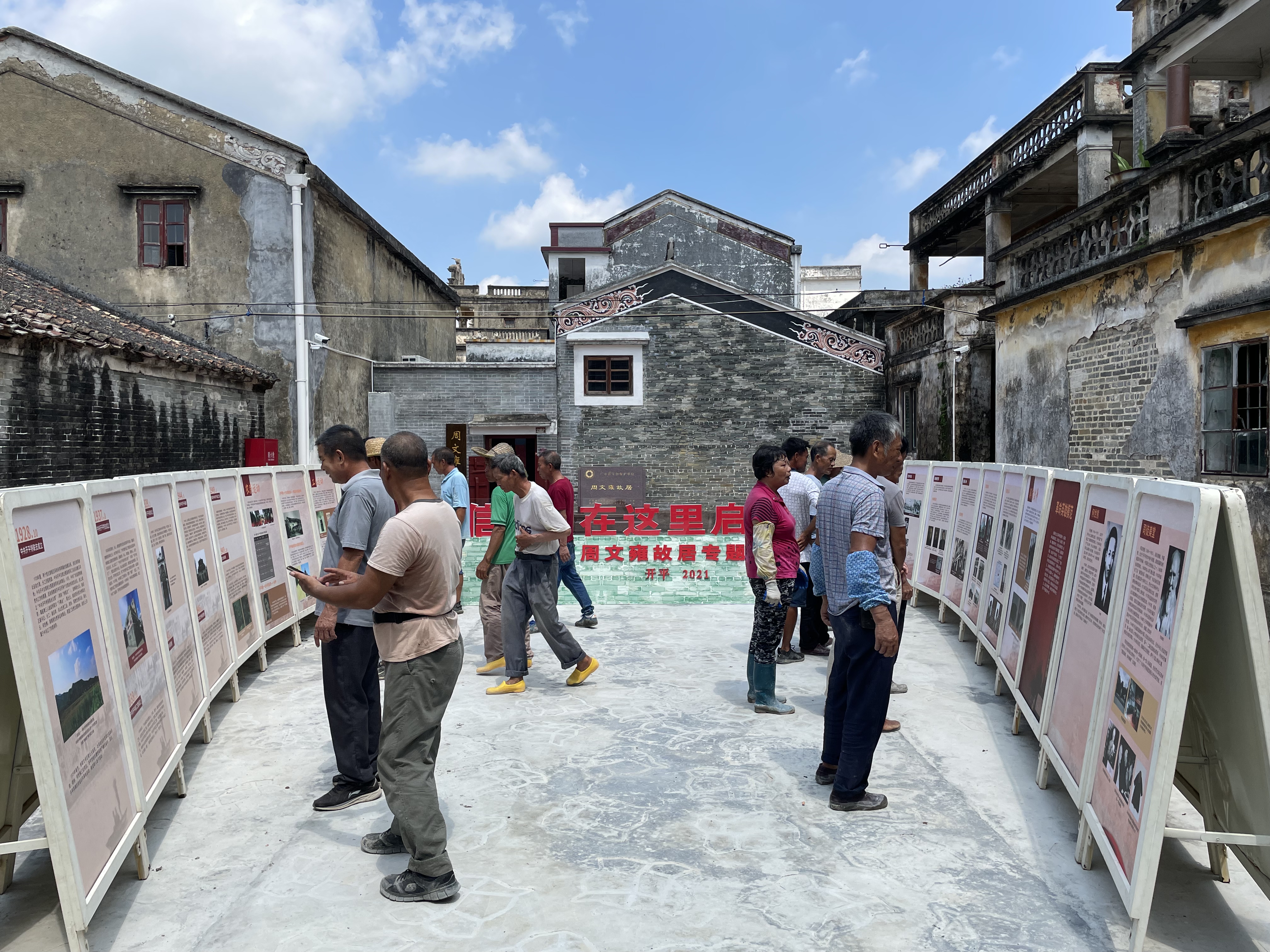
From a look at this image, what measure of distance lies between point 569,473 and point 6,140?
12.2 meters

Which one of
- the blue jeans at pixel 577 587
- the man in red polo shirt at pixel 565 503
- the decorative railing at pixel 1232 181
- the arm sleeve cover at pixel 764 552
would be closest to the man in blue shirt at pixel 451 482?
the man in red polo shirt at pixel 565 503

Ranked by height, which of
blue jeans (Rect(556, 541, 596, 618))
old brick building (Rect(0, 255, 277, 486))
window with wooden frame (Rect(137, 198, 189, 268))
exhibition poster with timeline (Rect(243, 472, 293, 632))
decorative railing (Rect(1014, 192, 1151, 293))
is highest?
window with wooden frame (Rect(137, 198, 189, 268))

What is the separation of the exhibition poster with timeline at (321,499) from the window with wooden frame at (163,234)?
9128 millimetres

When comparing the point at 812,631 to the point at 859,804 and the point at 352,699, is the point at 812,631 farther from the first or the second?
the point at 352,699

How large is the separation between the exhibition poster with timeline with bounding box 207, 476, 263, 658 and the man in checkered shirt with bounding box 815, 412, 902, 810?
14.5 ft

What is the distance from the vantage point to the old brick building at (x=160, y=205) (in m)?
15.3

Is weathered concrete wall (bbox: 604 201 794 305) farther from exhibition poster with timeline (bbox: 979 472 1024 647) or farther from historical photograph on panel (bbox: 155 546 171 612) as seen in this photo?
historical photograph on panel (bbox: 155 546 171 612)

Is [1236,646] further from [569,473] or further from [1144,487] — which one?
[569,473]

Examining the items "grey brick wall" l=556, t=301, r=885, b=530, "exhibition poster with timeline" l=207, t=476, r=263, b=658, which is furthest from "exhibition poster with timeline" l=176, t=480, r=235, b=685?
"grey brick wall" l=556, t=301, r=885, b=530

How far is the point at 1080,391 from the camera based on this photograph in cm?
959

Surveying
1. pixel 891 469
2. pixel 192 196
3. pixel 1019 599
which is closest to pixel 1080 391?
pixel 1019 599

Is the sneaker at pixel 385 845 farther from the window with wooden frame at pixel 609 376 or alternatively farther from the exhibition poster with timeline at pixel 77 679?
the window with wooden frame at pixel 609 376

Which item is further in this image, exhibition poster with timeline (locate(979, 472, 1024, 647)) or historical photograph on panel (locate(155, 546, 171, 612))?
exhibition poster with timeline (locate(979, 472, 1024, 647))

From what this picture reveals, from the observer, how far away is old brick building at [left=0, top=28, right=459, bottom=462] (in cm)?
1531
